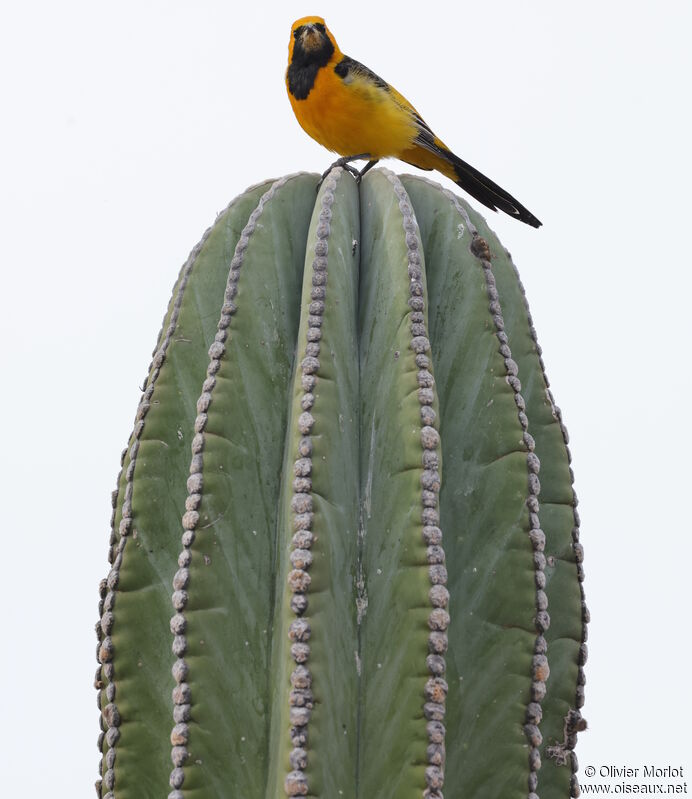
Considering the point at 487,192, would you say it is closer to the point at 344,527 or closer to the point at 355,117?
the point at 355,117

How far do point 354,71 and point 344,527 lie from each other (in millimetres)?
792

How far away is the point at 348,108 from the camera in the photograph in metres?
1.48

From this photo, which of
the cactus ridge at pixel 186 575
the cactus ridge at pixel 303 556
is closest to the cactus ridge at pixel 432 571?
the cactus ridge at pixel 303 556

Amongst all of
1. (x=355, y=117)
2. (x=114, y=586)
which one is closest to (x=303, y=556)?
(x=114, y=586)

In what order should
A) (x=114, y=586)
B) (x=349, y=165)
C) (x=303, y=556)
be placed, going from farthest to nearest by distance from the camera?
(x=349, y=165), (x=114, y=586), (x=303, y=556)

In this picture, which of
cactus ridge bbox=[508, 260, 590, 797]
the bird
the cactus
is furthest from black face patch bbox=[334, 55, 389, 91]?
cactus ridge bbox=[508, 260, 590, 797]

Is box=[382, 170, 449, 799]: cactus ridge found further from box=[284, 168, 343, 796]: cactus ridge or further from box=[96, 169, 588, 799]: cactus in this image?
box=[284, 168, 343, 796]: cactus ridge

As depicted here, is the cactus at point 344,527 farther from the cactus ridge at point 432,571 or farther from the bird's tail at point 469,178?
the bird's tail at point 469,178

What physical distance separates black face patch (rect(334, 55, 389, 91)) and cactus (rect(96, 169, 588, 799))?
316 mm

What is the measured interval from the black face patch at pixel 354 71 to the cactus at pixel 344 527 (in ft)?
1.04

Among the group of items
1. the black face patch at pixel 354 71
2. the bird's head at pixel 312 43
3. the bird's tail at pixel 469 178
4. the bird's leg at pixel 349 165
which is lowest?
the bird's leg at pixel 349 165

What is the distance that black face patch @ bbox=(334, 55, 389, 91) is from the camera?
1.49 metres

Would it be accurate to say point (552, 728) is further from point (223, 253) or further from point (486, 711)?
point (223, 253)

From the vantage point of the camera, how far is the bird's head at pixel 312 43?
148cm
